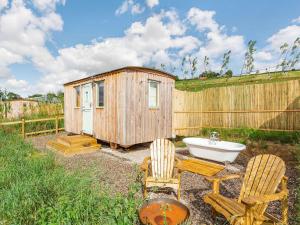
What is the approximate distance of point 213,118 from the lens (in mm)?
10445

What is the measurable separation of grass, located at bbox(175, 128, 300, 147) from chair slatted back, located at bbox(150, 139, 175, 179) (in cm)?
459

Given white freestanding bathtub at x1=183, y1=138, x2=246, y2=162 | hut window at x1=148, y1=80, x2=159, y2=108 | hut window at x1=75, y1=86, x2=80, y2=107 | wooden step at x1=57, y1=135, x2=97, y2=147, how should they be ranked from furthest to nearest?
hut window at x1=75, y1=86, x2=80, y2=107
hut window at x1=148, y1=80, x2=159, y2=108
wooden step at x1=57, y1=135, x2=97, y2=147
white freestanding bathtub at x1=183, y1=138, x2=246, y2=162

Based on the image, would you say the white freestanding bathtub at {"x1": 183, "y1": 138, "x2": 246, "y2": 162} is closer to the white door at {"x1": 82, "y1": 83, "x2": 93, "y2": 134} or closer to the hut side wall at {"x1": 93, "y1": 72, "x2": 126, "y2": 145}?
the hut side wall at {"x1": 93, "y1": 72, "x2": 126, "y2": 145}

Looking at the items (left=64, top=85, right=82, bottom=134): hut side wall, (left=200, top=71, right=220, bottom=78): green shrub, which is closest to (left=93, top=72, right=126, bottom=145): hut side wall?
(left=64, top=85, right=82, bottom=134): hut side wall

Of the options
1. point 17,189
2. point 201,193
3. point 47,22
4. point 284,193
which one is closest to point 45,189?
point 17,189

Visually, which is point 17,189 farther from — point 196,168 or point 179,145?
point 179,145

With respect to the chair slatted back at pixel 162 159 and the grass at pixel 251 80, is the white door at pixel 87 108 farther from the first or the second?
the grass at pixel 251 80

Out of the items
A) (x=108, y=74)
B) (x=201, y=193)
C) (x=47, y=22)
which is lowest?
(x=201, y=193)

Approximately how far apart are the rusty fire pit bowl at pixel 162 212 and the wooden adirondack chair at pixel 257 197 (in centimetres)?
42

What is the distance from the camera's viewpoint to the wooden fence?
26.9 ft

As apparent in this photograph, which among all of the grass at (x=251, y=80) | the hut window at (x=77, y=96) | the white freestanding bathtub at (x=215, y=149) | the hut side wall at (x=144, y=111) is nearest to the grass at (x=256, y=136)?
the hut side wall at (x=144, y=111)

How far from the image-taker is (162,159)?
413cm

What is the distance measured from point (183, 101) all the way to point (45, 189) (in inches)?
342

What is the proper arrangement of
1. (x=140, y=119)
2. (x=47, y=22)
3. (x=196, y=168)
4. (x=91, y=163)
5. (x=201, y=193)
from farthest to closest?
(x=47, y=22) < (x=140, y=119) < (x=91, y=163) < (x=196, y=168) < (x=201, y=193)
